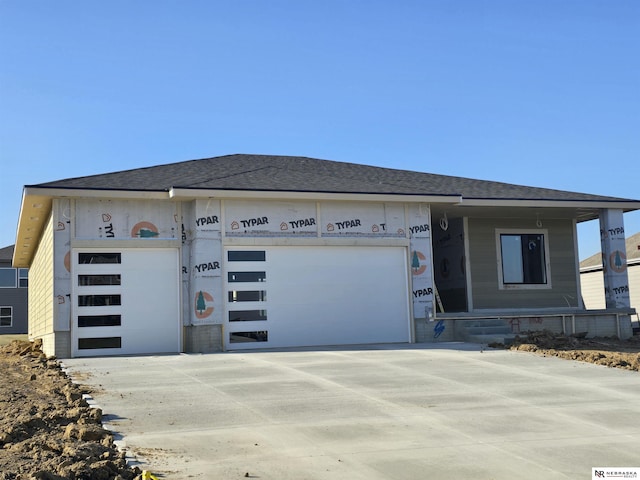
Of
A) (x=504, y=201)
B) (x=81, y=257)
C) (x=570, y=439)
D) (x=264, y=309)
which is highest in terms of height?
(x=504, y=201)

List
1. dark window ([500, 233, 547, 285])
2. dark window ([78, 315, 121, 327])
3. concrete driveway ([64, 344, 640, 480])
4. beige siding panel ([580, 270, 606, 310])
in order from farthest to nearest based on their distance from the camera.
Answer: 1. beige siding panel ([580, 270, 606, 310])
2. dark window ([500, 233, 547, 285])
3. dark window ([78, 315, 121, 327])
4. concrete driveway ([64, 344, 640, 480])

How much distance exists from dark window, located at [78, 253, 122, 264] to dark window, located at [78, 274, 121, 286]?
1.08ft

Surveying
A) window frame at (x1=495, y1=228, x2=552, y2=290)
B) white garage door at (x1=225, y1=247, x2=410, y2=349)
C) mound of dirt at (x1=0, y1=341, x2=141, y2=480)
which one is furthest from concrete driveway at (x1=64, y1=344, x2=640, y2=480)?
window frame at (x1=495, y1=228, x2=552, y2=290)

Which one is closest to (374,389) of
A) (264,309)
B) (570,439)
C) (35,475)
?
(570,439)

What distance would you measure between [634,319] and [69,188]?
22.5 m

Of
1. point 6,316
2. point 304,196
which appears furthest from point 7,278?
point 304,196

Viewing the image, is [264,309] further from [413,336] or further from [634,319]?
[634,319]

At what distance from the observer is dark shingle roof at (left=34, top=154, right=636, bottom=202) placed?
52.6 feet

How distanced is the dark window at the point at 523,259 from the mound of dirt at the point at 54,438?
1432cm

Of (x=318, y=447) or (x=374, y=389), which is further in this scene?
(x=374, y=389)

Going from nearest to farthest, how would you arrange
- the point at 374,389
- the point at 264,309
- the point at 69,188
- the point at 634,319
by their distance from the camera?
the point at 374,389 < the point at 69,188 < the point at 264,309 < the point at 634,319

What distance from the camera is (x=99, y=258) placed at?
15.6 m

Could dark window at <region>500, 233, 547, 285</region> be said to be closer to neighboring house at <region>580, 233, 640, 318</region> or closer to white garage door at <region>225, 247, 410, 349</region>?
white garage door at <region>225, 247, 410, 349</region>

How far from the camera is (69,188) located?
49.1ft
